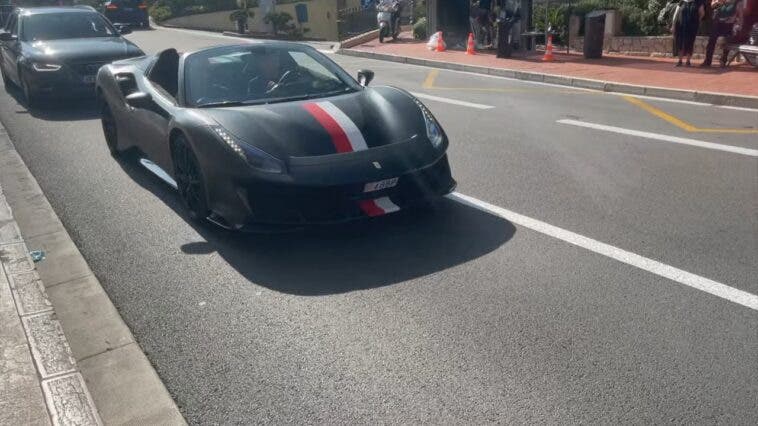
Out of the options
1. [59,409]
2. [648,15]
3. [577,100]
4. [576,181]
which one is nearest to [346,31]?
[648,15]

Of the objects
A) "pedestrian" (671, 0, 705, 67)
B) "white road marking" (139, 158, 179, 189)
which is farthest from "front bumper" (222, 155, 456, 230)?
"pedestrian" (671, 0, 705, 67)

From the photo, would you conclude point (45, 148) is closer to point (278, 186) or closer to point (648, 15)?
point (278, 186)

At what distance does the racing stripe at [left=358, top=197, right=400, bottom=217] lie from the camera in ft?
17.5

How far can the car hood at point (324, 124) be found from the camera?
5.36m

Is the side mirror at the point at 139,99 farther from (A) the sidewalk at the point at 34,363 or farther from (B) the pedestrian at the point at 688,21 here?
(B) the pedestrian at the point at 688,21

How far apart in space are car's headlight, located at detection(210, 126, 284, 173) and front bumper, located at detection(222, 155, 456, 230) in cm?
12

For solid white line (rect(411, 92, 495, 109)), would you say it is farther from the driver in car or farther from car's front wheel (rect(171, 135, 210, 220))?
car's front wheel (rect(171, 135, 210, 220))

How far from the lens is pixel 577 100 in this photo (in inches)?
Result: 487

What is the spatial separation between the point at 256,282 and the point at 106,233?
1838 mm

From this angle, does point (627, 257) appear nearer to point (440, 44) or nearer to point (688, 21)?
point (688, 21)

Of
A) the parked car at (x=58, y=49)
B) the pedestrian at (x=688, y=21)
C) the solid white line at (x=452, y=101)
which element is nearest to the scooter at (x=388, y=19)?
the pedestrian at (x=688, y=21)

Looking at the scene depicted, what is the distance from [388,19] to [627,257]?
66.0ft

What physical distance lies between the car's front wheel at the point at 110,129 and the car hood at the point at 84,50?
10.3 ft

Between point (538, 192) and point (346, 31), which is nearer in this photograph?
point (538, 192)
